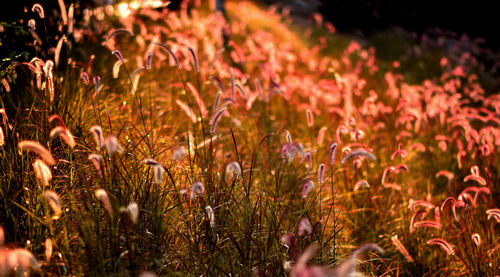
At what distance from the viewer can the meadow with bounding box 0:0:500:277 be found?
1.78 metres

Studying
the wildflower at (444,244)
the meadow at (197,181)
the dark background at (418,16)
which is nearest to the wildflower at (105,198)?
the meadow at (197,181)

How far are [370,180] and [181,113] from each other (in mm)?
1814

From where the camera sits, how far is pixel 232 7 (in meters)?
14.5

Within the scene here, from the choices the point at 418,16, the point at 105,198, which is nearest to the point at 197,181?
the point at 105,198

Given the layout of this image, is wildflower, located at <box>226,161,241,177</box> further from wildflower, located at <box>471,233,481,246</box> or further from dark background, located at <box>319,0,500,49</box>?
dark background, located at <box>319,0,500,49</box>

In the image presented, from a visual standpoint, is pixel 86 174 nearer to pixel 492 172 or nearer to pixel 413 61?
pixel 492 172

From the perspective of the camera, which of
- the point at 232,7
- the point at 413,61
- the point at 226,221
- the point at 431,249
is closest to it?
the point at 226,221

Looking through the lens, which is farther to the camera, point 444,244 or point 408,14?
point 408,14

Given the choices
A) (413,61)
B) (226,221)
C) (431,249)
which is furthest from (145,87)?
(413,61)

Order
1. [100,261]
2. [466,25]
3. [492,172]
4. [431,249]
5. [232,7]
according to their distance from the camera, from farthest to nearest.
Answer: [232,7] < [466,25] < [492,172] < [431,249] < [100,261]

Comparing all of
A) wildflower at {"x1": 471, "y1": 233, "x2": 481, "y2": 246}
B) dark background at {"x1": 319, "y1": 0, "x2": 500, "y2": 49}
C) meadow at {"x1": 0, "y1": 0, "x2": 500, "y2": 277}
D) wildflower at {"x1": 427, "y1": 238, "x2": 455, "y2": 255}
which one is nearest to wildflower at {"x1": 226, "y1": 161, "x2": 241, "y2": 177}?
meadow at {"x1": 0, "y1": 0, "x2": 500, "y2": 277}

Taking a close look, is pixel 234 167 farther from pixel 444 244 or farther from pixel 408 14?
pixel 408 14

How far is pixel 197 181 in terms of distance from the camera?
1.70 metres

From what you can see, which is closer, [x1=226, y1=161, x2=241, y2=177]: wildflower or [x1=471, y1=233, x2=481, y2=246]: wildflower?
[x1=226, y1=161, x2=241, y2=177]: wildflower
